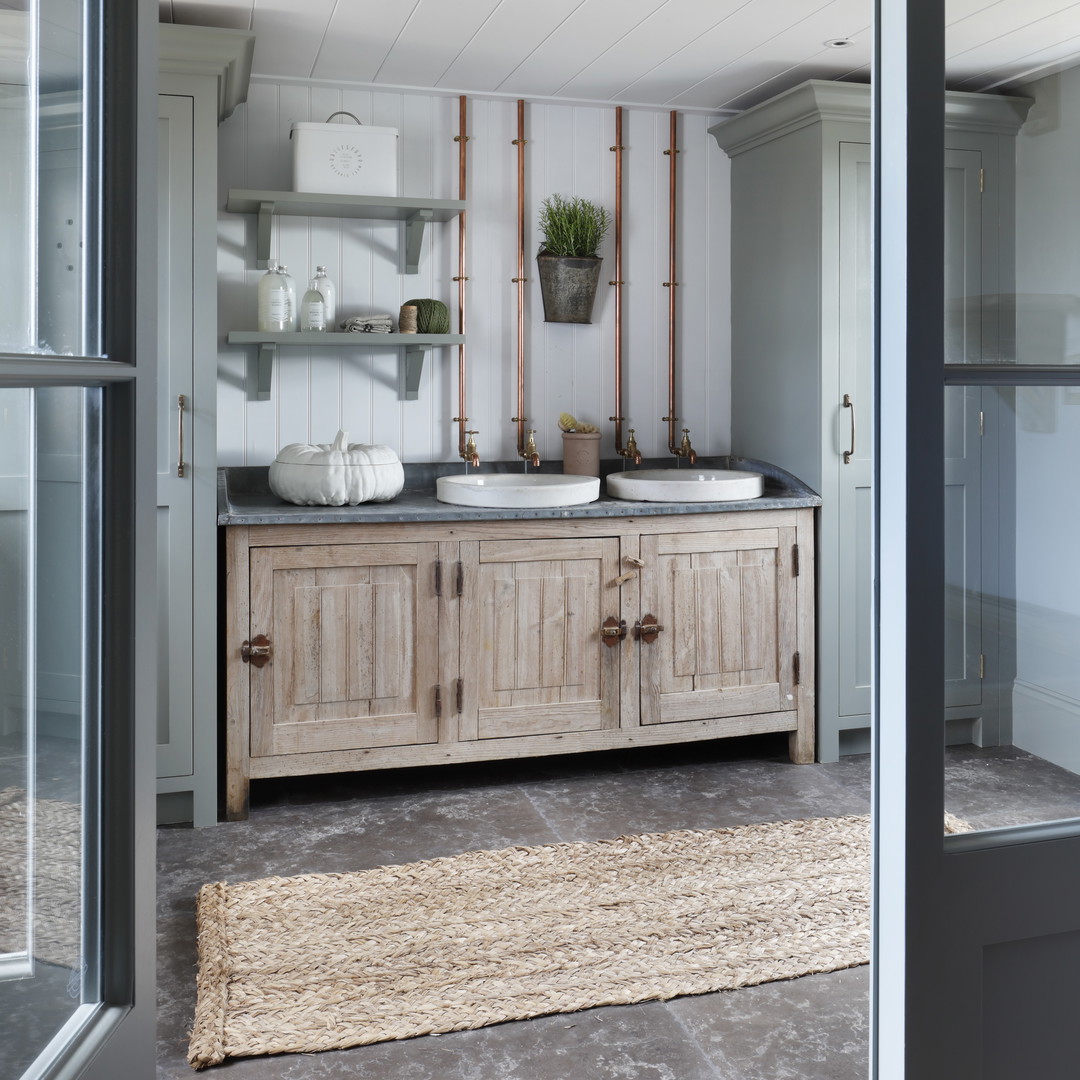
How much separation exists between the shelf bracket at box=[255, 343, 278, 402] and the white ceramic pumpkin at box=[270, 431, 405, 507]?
322 millimetres

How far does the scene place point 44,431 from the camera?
845 mm

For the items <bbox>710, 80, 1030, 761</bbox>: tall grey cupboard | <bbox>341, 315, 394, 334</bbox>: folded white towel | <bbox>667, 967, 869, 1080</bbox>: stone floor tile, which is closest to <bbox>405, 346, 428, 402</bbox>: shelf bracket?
<bbox>341, 315, 394, 334</bbox>: folded white towel

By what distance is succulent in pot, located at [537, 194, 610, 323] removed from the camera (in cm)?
376

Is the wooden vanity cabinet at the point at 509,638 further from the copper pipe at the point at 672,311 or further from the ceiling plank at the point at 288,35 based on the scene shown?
the ceiling plank at the point at 288,35

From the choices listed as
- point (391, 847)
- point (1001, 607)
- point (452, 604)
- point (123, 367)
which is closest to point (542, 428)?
point (452, 604)

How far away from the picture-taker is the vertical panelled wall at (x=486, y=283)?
11.7ft

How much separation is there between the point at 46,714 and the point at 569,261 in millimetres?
3117

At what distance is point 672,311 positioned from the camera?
401 cm

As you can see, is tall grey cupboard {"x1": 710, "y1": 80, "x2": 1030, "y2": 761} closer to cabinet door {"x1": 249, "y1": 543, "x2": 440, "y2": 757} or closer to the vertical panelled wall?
the vertical panelled wall

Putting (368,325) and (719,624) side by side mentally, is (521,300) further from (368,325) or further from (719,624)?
(719,624)

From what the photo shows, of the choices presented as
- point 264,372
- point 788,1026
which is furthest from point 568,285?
point 788,1026

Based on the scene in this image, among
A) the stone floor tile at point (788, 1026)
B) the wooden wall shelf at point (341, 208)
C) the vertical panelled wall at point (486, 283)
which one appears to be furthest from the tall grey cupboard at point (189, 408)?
the stone floor tile at point (788, 1026)

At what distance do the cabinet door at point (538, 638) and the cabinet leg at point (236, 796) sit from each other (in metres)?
0.63

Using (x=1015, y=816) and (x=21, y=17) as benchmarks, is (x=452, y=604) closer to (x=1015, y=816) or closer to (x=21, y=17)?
A: (x=1015, y=816)
